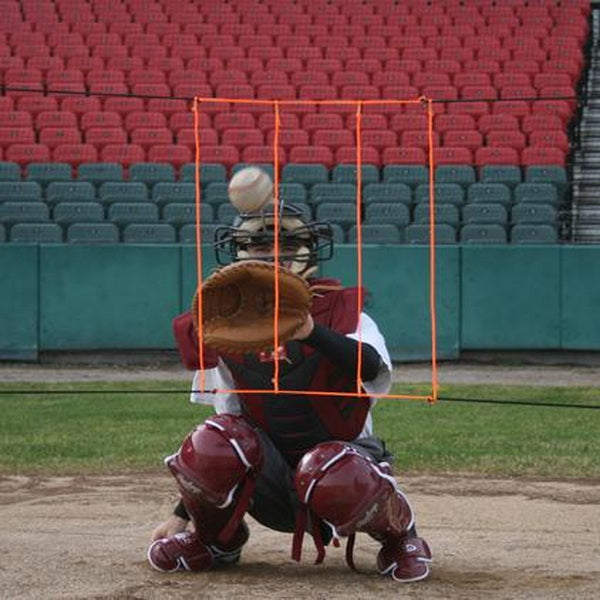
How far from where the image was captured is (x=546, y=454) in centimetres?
884

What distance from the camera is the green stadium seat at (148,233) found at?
15.2 m

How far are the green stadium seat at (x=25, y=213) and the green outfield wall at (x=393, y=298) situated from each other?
0.67 meters

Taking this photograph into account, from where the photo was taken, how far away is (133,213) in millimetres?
15555

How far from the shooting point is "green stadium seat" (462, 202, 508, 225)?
51.2 feet

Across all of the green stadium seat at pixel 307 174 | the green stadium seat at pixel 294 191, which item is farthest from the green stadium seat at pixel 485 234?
the green stadium seat at pixel 307 174

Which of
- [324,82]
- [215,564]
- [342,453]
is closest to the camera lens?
[342,453]

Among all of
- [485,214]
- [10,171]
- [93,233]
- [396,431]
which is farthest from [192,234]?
[396,431]

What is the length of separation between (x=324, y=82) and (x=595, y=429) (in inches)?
375

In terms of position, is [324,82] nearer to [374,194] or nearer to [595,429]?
[374,194]

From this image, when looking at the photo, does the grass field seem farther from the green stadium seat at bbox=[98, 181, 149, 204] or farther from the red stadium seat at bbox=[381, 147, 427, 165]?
the red stadium seat at bbox=[381, 147, 427, 165]

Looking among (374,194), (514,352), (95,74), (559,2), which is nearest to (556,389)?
(514,352)

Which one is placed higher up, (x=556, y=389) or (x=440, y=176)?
(x=440, y=176)

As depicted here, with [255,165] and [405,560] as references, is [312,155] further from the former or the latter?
[405,560]

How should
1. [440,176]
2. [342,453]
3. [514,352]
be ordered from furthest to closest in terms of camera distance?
[440,176], [514,352], [342,453]
